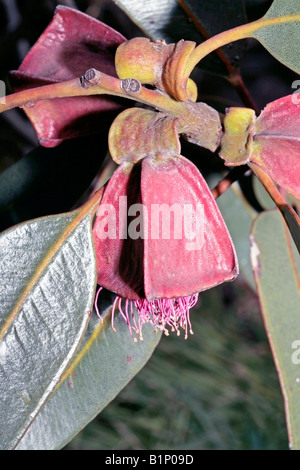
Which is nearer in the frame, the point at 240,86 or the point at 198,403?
the point at 240,86

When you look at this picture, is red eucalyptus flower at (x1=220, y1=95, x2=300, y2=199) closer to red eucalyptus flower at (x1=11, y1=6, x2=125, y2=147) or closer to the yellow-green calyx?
the yellow-green calyx

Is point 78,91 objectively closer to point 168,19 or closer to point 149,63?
point 149,63

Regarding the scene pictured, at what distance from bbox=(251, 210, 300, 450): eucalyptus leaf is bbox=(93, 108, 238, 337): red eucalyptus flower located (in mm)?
260

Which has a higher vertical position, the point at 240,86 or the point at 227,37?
the point at 227,37

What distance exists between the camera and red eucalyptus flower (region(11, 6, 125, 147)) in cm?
65

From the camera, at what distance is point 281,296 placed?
2.63 feet

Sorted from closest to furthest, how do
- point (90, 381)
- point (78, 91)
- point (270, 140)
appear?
point (78, 91), point (270, 140), point (90, 381)

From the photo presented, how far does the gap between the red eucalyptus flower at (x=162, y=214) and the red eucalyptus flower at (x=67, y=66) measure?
120 millimetres

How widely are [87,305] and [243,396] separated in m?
1.67

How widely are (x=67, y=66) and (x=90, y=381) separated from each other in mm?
375

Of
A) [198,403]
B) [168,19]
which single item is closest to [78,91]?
[168,19]

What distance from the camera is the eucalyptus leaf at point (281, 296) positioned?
2.52 ft

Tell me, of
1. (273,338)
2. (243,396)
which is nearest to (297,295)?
(273,338)

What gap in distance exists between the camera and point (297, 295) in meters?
0.81
